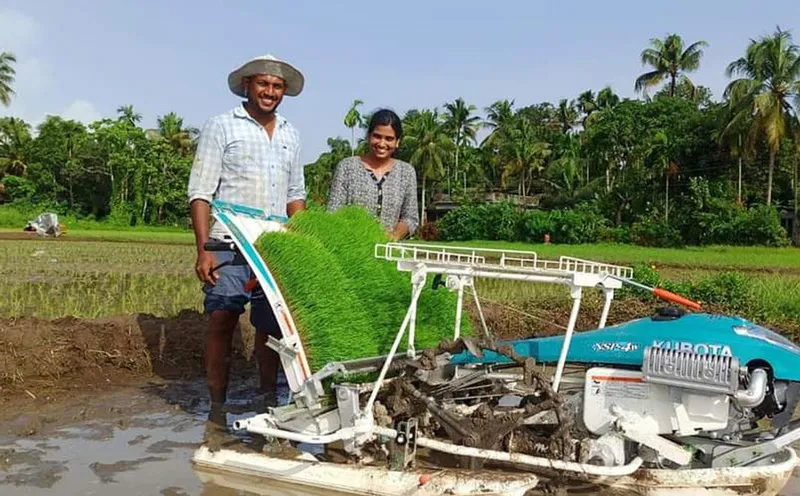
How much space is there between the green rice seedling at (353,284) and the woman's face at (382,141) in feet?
1.97

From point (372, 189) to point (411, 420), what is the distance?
1897 mm

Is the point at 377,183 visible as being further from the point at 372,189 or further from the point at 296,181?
the point at 296,181

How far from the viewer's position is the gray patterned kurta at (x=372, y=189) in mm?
4703

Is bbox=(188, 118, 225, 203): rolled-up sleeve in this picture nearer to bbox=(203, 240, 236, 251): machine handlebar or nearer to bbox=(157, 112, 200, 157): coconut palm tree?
bbox=(203, 240, 236, 251): machine handlebar

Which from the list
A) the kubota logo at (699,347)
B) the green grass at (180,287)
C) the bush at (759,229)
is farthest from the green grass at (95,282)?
the bush at (759,229)

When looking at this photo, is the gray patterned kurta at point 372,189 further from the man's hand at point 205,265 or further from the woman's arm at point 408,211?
the man's hand at point 205,265

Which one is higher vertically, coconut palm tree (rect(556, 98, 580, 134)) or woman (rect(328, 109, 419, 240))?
coconut palm tree (rect(556, 98, 580, 134))

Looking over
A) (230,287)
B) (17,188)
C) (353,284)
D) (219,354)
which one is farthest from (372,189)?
(17,188)

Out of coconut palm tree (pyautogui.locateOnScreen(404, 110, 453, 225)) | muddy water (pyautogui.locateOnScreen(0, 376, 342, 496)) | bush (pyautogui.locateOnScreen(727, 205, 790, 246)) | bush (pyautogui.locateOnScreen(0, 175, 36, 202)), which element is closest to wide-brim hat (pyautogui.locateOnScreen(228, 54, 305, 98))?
muddy water (pyautogui.locateOnScreen(0, 376, 342, 496))

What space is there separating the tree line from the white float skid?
31.1 m

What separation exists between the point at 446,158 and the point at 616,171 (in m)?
9.79

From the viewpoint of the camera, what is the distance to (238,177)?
4.39 metres

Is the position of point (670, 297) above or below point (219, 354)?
above

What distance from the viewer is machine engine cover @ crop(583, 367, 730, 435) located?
2.97m
